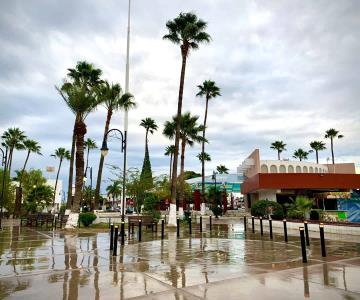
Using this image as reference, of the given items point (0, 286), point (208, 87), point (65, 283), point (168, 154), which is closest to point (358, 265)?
point (65, 283)

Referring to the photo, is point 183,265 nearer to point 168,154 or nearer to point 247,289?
point 247,289

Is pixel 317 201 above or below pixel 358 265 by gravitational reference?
above

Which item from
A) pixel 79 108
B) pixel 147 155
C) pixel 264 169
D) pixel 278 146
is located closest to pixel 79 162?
pixel 79 108

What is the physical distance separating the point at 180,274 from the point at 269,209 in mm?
21858

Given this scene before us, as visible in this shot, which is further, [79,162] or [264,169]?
[264,169]

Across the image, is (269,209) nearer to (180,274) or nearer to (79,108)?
(79,108)

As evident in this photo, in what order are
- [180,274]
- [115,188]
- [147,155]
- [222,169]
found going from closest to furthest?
1. [180,274]
2. [115,188]
3. [147,155]
4. [222,169]

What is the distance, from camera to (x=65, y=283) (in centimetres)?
674

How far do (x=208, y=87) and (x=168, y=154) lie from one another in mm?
32915

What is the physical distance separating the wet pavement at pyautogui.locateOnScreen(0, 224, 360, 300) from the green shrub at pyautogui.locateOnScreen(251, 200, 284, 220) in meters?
16.2

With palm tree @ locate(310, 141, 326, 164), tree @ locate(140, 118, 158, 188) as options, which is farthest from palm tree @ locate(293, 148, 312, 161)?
tree @ locate(140, 118, 158, 188)

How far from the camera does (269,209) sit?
91.2ft

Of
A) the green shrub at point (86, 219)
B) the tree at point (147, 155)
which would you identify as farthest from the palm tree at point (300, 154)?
the green shrub at point (86, 219)

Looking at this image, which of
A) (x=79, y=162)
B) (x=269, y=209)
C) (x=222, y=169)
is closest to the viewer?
(x=79, y=162)
